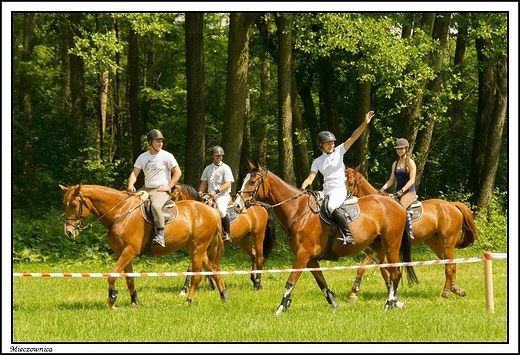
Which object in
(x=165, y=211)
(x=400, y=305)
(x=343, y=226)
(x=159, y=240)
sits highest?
(x=165, y=211)

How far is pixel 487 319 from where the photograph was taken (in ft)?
39.9

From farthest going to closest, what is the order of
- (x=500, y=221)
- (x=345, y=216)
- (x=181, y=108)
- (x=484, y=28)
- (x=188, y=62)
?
1. (x=181, y=108)
2. (x=500, y=221)
3. (x=484, y=28)
4. (x=188, y=62)
5. (x=345, y=216)

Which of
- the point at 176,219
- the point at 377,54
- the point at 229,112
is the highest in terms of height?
the point at 377,54

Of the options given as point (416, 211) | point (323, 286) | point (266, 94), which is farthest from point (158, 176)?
point (266, 94)

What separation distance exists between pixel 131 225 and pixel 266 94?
22.0 metres

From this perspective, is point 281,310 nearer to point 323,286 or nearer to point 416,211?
point 323,286

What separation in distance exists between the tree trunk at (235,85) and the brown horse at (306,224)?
10.4 meters

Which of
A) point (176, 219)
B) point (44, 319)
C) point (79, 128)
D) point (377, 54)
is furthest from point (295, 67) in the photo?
point (44, 319)

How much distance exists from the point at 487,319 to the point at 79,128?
2494 centimetres

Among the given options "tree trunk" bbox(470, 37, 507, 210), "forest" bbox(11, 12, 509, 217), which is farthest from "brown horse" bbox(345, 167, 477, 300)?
"tree trunk" bbox(470, 37, 507, 210)

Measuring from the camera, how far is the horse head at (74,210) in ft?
46.8

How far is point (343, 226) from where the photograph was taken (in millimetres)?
14125

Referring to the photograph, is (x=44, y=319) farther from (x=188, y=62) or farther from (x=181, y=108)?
(x=181, y=108)

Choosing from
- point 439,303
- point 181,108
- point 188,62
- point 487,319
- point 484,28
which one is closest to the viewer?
point 487,319
